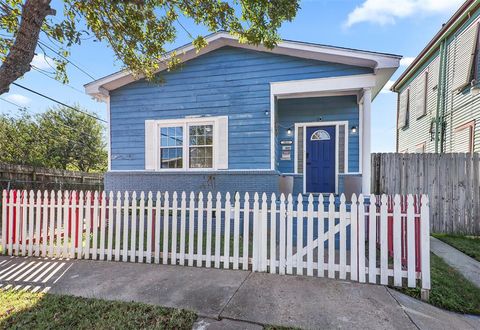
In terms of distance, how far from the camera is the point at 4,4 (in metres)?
4.57

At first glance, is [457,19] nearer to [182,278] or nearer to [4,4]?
[182,278]

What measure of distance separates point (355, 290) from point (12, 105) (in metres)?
24.3

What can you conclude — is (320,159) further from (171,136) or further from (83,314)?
(83,314)

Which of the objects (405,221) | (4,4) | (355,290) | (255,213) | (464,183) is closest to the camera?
(355,290)

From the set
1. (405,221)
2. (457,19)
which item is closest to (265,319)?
(405,221)

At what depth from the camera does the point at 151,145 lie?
25.3ft

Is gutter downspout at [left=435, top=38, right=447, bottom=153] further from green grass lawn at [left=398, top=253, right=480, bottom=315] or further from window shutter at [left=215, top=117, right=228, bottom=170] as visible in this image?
window shutter at [left=215, top=117, right=228, bottom=170]

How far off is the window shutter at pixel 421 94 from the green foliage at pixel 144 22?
981 cm

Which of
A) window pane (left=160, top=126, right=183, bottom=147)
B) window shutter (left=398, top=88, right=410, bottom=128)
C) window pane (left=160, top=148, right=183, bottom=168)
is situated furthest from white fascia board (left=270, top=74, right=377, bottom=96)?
window shutter (left=398, top=88, right=410, bottom=128)

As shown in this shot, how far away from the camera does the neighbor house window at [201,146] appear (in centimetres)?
748

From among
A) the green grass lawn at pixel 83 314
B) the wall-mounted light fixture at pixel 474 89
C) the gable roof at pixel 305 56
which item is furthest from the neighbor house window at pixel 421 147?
the green grass lawn at pixel 83 314

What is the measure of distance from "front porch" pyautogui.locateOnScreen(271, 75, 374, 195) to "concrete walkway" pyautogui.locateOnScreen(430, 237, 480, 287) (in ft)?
7.32

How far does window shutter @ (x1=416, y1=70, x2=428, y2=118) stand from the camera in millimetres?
11344

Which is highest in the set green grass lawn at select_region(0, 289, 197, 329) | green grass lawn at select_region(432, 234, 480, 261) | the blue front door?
the blue front door
